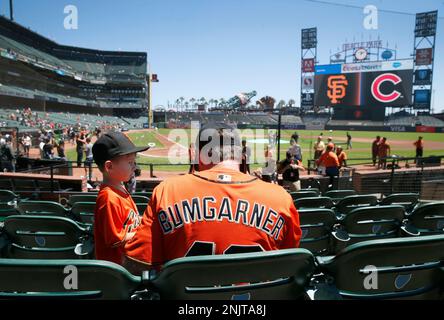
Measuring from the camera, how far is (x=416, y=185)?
992cm

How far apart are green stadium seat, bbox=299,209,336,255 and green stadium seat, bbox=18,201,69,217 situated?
3162mm

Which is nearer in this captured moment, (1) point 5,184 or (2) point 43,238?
(2) point 43,238

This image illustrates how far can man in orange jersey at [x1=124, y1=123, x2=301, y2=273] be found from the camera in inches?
69.2

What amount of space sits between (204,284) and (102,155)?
4.51ft

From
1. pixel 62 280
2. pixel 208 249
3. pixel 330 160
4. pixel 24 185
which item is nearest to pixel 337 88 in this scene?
pixel 330 160

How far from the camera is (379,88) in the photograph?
64.1 meters

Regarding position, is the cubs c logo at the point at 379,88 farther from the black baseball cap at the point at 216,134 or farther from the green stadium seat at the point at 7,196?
the black baseball cap at the point at 216,134

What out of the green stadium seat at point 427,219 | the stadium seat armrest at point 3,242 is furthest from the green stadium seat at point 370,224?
the stadium seat armrest at point 3,242

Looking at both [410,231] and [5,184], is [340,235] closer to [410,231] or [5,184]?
[410,231]

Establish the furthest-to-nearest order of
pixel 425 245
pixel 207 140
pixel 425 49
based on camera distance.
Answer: pixel 425 49 < pixel 207 140 < pixel 425 245

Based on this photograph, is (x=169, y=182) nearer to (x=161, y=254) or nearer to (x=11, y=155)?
(x=161, y=254)

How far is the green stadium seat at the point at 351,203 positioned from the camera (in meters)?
4.64

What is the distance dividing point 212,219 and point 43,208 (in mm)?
3625
